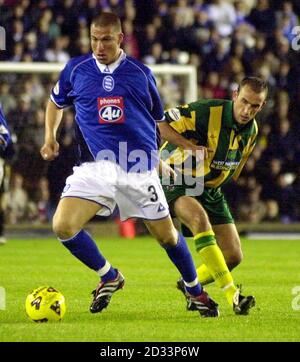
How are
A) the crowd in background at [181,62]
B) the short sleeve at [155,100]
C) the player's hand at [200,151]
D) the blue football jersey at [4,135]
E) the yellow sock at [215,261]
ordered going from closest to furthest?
1. the short sleeve at [155,100]
2. the yellow sock at [215,261]
3. the player's hand at [200,151]
4. the blue football jersey at [4,135]
5. the crowd in background at [181,62]

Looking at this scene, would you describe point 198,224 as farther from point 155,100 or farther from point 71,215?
point 71,215

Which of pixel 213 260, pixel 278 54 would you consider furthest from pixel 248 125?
pixel 278 54

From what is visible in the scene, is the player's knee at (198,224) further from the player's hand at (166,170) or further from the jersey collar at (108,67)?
the jersey collar at (108,67)

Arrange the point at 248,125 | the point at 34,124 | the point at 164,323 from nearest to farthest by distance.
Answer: the point at 164,323, the point at 248,125, the point at 34,124

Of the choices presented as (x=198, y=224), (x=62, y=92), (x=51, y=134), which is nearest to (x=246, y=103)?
(x=198, y=224)

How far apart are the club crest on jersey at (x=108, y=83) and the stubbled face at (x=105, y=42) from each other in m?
0.12

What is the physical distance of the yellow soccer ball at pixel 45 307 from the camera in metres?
8.16

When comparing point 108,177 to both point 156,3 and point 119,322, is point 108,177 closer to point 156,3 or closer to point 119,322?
point 119,322

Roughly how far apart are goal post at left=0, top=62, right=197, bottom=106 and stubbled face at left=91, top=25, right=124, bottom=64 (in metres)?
10.4

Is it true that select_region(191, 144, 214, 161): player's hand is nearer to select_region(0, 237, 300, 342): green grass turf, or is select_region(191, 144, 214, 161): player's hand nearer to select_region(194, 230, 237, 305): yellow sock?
select_region(194, 230, 237, 305): yellow sock

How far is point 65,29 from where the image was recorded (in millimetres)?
20047

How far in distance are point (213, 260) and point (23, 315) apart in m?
1.53

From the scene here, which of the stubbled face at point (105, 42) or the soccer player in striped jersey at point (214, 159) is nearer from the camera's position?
the stubbled face at point (105, 42)

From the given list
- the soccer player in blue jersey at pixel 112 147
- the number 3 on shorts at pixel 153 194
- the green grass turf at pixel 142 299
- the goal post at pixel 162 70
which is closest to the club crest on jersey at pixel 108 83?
the soccer player in blue jersey at pixel 112 147
